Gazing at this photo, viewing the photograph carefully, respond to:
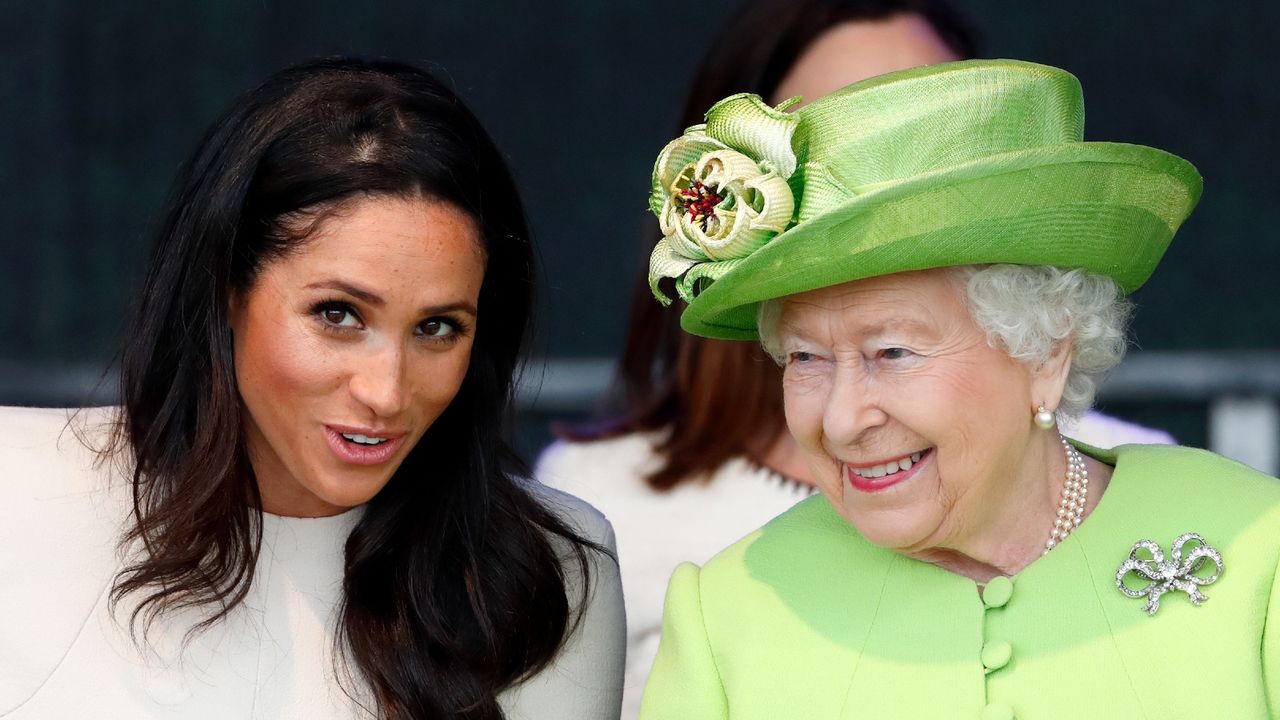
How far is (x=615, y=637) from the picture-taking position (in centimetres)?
346

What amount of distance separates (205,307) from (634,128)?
2682 mm

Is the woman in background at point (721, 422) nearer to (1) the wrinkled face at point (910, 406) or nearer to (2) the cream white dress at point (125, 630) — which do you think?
(2) the cream white dress at point (125, 630)

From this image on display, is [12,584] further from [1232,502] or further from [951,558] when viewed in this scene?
[1232,502]

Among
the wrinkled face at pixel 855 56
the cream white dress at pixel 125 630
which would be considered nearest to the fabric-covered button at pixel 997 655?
the cream white dress at pixel 125 630

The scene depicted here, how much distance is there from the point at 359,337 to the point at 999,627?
3.76 feet

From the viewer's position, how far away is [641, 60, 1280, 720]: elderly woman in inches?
106

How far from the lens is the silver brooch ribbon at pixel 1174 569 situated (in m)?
2.72

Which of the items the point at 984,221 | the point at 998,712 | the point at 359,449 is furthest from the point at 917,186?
the point at 359,449

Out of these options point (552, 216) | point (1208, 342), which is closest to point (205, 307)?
point (552, 216)

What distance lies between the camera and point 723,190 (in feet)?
9.25

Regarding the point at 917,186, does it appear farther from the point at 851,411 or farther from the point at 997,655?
the point at 997,655

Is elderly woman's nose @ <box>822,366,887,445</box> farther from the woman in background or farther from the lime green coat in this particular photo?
the woman in background

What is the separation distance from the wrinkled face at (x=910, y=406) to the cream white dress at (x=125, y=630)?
815 millimetres

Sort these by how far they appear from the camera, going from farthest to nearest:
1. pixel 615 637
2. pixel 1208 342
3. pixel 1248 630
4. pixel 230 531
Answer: pixel 1208 342, pixel 615 637, pixel 230 531, pixel 1248 630
